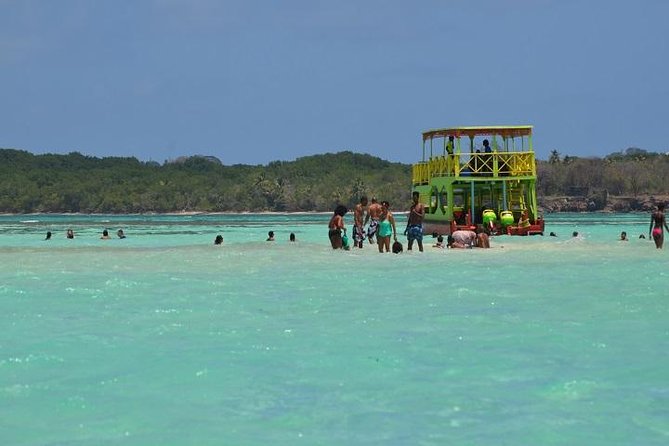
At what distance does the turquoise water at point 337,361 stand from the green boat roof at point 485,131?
616 inches

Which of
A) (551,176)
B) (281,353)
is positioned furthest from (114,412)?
(551,176)

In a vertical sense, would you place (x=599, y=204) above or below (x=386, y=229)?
below

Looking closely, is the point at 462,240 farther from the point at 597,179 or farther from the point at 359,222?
the point at 597,179

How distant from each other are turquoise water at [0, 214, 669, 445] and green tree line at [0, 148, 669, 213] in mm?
116857

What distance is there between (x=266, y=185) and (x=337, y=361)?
493 ft

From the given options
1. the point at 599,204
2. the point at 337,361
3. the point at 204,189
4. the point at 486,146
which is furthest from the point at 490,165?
the point at 204,189

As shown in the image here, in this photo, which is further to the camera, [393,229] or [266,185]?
[266,185]

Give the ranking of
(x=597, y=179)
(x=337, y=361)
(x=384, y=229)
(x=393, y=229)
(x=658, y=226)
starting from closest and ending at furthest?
1. (x=337, y=361)
2. (x=384, y=229)
3. (x=658, y=226)
4. (x=393, y=229)
5. (x=597, y=179)

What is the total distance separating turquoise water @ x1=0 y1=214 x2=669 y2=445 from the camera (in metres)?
6.34

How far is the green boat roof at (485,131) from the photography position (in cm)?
3190

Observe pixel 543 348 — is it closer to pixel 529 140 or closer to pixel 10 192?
pixel 529 140

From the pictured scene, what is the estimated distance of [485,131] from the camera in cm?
3216

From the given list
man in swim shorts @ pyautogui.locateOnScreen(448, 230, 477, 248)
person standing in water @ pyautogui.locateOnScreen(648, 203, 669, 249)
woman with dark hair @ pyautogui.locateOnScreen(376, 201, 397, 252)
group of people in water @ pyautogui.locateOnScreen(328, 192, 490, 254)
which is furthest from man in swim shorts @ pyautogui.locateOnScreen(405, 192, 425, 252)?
person standing in water @ pyautogui.locateOnScreen(648, 203, 669, 249)

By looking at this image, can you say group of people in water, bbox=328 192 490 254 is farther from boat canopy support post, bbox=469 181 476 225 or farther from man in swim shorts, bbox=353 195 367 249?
boat canopy support post, bbox=469 181 476 225
